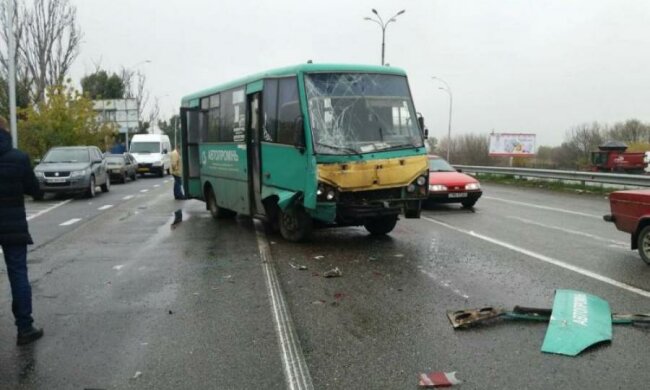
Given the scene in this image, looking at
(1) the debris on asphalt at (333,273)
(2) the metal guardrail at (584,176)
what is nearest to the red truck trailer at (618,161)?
(2) the metal guardrail at (584,176)

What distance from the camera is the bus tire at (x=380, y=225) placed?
10.7m

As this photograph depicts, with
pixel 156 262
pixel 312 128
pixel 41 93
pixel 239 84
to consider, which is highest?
pixel 41 93

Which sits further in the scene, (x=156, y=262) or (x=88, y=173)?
(x=88, y=173)

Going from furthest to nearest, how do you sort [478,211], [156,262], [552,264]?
[478,211]
[156,262]
[552,264]

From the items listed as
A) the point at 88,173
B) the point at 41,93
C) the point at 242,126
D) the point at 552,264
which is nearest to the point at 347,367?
the point at 552,264

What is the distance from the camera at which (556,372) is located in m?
4.23

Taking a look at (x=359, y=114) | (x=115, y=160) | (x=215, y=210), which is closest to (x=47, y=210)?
(x=215, y=210)

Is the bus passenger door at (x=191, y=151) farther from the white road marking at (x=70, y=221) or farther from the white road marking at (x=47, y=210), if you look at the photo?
the white road marking at (x=47, y=210)

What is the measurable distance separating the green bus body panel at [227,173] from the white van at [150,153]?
23811mm

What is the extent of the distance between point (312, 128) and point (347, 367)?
17.3ft

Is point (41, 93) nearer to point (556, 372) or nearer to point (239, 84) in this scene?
point (239, 84)

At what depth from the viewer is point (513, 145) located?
154ft

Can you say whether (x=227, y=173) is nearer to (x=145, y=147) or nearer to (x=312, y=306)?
(x=312, y=306)

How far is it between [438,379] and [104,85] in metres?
73.6
